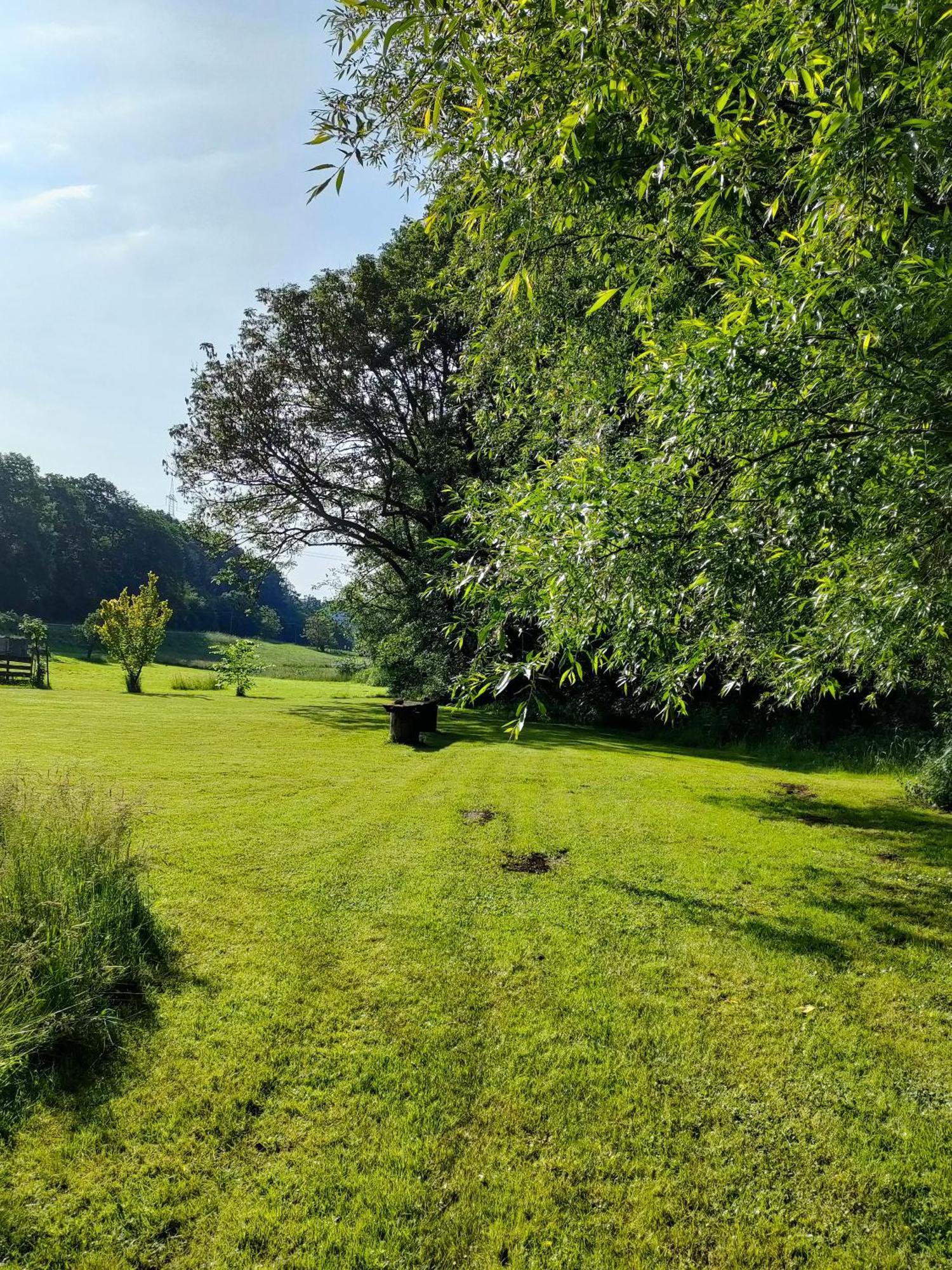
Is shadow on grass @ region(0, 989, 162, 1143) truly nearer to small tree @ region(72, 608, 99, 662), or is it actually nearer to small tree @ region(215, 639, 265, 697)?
small tree @ region(215, 639, 265, 697)

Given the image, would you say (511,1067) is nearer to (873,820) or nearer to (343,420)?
(873,820)

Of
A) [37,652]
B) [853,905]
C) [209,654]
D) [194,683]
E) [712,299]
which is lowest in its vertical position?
[194,683]

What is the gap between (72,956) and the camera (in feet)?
12.2

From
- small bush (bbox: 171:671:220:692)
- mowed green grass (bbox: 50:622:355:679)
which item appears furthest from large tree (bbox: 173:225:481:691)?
mowed green grass (bbox: 50:622:355:679)

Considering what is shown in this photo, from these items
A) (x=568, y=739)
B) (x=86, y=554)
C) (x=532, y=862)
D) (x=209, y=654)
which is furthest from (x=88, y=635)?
(x=532, y=862)

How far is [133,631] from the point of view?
1077 inches

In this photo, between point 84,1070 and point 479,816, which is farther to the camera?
point 479,816

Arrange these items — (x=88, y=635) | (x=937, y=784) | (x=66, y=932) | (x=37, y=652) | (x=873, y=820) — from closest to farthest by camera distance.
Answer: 1. (x=66, y=932)
2. (x=873, y=820)
3. (x=937, y=784)
4. (x=37, y=652)
5. (x=88, y=635)

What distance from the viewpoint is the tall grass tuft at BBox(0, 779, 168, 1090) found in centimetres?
338

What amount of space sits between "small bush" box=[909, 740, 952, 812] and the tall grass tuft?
38.0 ft

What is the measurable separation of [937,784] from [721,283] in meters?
10.3

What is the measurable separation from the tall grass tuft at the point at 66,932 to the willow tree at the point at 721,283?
297 centimetres

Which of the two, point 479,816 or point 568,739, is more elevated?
point 568,739

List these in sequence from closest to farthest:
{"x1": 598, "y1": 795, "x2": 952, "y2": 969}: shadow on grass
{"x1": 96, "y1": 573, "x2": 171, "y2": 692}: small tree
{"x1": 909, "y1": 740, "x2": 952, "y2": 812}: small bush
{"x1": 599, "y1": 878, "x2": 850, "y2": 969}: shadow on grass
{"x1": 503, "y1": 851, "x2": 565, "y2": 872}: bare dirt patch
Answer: {"x1": 599, "y1": 878, "x2": 850, "y2": 969}: shadow on grass
{"x1": 598, "y1": 795, "x2": 952, "y2": 969}: shadow on grass
{"x1": 503, "y1": 851, "x2": 565, "y2": 872}: bare dirt patch
{"x1": 909, "y1": 740, "x2": 952, "y2": 812}: small bush
{"x1": 96, "y1": 573, "x2": 171, "y2": 692}: small tree
